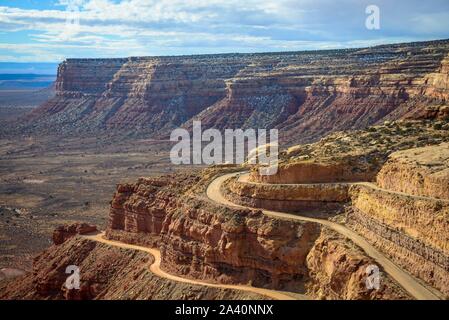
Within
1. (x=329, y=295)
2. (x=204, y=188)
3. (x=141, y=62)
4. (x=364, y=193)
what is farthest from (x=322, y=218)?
(x=141, y=62)

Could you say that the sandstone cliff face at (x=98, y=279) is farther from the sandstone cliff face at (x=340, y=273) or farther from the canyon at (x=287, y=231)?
the sandstone cliff face at (x=340, y=273)

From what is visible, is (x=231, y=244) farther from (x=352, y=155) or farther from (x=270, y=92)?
(x=270, y=92)

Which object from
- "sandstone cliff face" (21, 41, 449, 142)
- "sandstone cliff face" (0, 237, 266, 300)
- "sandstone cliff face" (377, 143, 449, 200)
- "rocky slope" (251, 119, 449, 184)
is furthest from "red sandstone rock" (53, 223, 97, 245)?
"sandstone cliff face" (21, 41, 449, 142)

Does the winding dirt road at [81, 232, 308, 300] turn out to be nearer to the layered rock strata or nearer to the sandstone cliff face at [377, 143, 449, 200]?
the layered rock strata

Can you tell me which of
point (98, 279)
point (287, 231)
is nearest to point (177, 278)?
point (98, 279)

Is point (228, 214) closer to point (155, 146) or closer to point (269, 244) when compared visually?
point (269, 244)

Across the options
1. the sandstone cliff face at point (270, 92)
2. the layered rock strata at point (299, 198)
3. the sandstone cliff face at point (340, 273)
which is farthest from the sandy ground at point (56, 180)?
the sandstone cliff face at point (340, 273)
